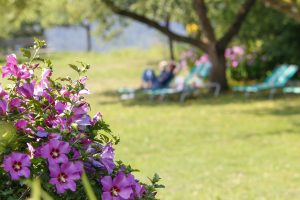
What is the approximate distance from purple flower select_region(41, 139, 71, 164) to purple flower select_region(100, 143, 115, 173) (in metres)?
0.19

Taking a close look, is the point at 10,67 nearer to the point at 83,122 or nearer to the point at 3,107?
the point at 3,107

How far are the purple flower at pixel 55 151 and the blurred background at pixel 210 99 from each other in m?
1.42

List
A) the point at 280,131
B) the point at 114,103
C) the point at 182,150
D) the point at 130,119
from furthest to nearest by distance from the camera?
the point at 114,103 < the point at 130,119 < the point at 280,131 < the point at 182,150

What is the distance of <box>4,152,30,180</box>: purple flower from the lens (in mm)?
2529

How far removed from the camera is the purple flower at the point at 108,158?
A: 274 centimetres

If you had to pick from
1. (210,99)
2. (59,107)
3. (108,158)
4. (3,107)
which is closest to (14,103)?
(3,107)

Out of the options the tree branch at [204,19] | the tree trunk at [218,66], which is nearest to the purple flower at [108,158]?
the tree branch at [204,19]

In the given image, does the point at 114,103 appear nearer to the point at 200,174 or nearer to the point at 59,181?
the point at 200,174

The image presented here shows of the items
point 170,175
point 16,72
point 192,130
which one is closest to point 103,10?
point 192,130

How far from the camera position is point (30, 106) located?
9.14ft

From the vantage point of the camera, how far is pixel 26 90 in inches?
110

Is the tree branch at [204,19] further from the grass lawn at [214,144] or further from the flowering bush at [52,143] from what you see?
the flowering bush at [52,143]

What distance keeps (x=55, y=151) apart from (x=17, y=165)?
0.47ft

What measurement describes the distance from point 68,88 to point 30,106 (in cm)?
16
